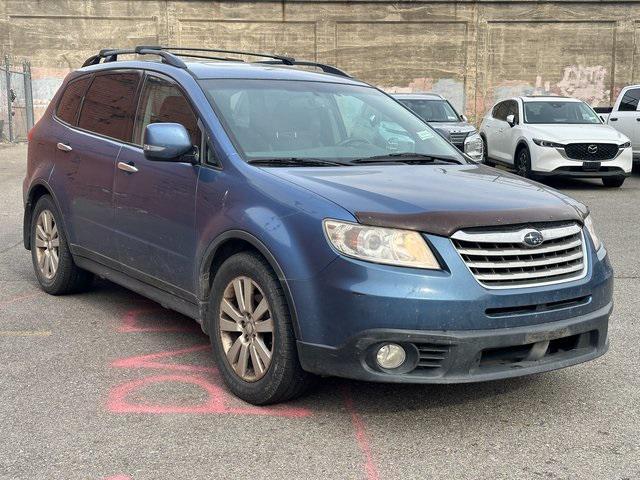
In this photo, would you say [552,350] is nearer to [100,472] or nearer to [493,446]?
[493,446]

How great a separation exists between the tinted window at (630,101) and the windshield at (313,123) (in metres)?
12.6

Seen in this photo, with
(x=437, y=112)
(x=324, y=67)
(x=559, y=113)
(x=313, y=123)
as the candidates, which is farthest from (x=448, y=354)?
(x=437, y=112)

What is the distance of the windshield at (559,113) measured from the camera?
14891 millimetres

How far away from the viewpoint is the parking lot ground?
10.6 ft

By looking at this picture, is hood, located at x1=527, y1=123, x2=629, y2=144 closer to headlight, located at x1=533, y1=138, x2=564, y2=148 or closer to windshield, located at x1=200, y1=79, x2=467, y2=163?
headlight, located at x1=533, y1=138, x2=564, y2=148

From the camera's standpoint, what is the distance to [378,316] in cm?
334

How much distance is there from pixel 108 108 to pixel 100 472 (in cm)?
301

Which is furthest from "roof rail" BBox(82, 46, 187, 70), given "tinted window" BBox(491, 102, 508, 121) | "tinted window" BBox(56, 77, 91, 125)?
"tinted window" BBox(491, 102, 508, 121)

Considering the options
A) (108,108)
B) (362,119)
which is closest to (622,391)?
(362,119)

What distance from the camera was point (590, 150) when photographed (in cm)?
1363

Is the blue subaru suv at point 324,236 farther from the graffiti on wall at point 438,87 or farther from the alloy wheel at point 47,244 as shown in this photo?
the graffiti on wall at point 438,87

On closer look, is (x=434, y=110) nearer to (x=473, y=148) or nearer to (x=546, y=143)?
(x=546, y=143)

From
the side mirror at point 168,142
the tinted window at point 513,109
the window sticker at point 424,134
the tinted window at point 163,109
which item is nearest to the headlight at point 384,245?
the side mirror at point 168,142

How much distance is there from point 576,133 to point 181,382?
11249 mm
